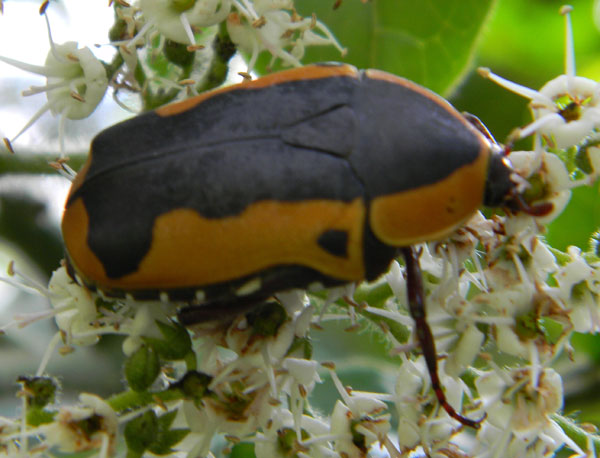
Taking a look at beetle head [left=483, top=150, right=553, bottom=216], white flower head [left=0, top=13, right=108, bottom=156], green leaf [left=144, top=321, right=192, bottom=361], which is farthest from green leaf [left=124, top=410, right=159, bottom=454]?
beetle head [left=483, top=150, right=553, bottom=216]

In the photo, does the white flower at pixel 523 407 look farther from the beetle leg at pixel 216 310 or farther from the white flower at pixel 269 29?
the white flower at pixel 269 29

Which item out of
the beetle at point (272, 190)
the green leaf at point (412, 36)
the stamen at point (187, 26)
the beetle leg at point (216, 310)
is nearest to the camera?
the beetle at point (272, 190)

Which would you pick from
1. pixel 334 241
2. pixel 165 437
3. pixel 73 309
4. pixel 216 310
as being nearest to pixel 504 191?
pixel 334 241

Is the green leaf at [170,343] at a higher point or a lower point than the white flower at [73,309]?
higher

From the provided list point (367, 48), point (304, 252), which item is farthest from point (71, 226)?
point (367, 48)

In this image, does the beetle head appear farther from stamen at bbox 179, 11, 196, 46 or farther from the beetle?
stamen at bbox 179, 11, 196, 46

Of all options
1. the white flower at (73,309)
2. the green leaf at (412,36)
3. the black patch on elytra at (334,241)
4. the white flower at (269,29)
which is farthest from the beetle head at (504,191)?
the green leaf at (412,36)

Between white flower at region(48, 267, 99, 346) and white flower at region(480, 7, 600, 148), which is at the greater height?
white flower at region(480, 7, 600, 148)
